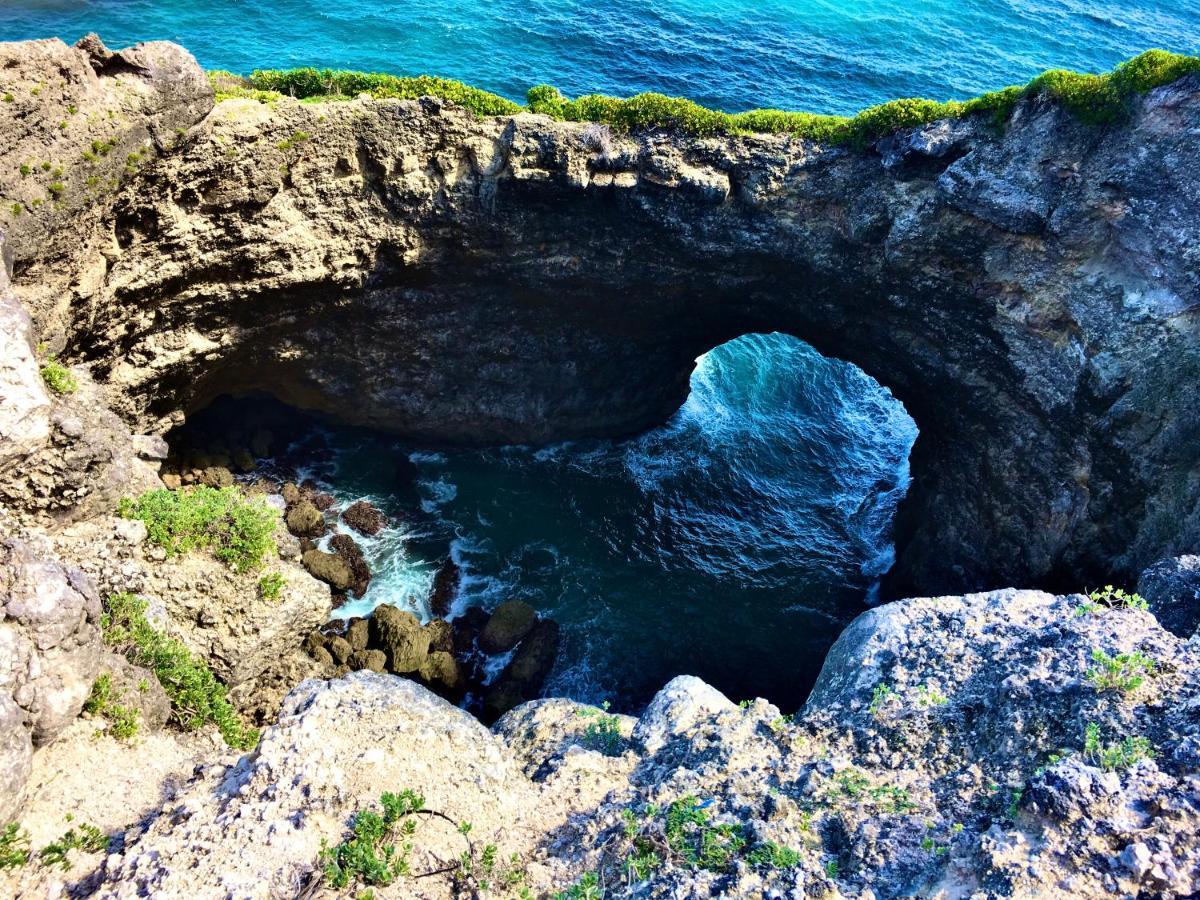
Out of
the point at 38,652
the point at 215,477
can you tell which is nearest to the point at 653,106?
the point at 215,477

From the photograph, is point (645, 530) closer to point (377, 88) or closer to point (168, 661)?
point (168, 661)

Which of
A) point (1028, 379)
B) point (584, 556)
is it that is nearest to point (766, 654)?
point (584, 556)

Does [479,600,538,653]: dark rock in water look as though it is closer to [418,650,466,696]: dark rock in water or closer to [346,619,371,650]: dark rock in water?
[418,650,466,696]: dark rock in water

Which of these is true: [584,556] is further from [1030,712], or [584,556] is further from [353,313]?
[1030,712]

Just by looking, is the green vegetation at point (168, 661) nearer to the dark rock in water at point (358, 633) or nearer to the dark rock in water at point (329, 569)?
the dark rock in water at point (358, 633)

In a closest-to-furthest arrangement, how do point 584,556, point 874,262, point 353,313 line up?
point 874,262 < point 353,313 < point 584,556
